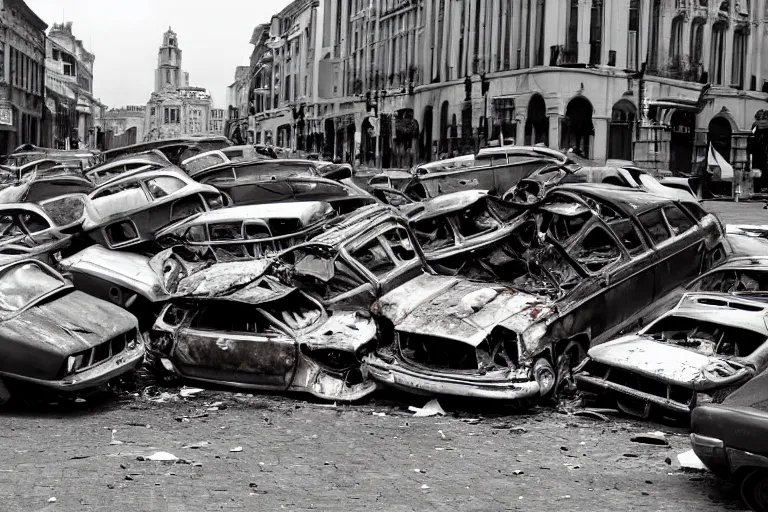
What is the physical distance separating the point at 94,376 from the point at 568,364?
4.50 metres

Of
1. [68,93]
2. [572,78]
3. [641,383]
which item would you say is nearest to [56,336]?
[641,383]

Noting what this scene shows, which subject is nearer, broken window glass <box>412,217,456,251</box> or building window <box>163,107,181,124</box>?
broken window glass <box>412,217,456,251</box>

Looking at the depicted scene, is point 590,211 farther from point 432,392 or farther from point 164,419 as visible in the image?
point 164,419

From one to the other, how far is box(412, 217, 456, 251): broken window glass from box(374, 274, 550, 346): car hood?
2.36 metres

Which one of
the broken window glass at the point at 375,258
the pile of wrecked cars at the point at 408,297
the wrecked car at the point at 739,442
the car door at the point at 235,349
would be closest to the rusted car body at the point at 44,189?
the pile of wrecked cars at the point at 408,297

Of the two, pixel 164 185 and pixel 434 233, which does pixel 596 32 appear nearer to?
pixel 164 185

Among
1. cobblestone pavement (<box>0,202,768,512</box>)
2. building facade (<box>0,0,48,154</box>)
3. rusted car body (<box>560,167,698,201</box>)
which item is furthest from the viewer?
building facade (<box>0,0,48,154</box>)

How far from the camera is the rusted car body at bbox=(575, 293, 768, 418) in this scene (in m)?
8.43

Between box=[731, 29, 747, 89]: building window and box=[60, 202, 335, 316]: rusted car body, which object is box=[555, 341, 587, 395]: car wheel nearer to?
box=[60, 202, 335, 316]: rusted car body

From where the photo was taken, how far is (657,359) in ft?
28.7

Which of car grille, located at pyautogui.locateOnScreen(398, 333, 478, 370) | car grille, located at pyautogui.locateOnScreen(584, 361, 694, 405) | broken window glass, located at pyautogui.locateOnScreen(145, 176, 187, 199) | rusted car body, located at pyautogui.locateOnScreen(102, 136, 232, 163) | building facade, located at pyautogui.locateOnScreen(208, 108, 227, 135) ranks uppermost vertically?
building facade, located at pyautogui.locateOnScreen(208, 108, 227, 135)

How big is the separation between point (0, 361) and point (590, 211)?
644cm

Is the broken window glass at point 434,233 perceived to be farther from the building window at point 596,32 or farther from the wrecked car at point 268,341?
the building window at point 596,32

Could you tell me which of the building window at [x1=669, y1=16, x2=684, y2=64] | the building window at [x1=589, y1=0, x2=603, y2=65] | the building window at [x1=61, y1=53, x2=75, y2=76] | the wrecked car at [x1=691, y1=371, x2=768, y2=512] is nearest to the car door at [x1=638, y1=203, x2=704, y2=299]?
the wrecked car at [x1=691, y1=371, x2=768, y2=512]
